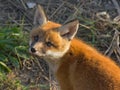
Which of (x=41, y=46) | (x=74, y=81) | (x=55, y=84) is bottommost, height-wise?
(x=55, y=84)

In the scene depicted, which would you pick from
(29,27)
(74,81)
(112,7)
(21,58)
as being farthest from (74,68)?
(112,7)

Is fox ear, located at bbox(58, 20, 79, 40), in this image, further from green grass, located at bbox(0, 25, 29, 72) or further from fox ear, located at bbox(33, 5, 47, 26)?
green grass, located at bbox(0, 25, 29, 72)

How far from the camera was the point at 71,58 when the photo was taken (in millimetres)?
6977

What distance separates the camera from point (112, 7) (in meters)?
9.18

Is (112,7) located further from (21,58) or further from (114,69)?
(114,69)

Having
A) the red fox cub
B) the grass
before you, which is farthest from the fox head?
the grass

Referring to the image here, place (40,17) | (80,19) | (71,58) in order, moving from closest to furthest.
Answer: (71,58)
(40,17)
(80,19)

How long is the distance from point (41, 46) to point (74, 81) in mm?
621

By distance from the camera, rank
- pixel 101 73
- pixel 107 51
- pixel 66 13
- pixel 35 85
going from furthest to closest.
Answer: pixel 66 13 → pixel 107 51 → pixel 35 85 → pixel 101 73

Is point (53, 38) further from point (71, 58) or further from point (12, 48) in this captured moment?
point (12, 48)

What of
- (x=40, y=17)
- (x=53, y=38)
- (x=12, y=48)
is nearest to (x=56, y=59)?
(x=53, y=38)

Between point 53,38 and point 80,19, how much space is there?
2.00 m

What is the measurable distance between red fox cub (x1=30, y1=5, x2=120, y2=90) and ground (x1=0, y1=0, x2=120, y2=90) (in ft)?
3.05

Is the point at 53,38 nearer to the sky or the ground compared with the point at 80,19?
nearer to the sky
